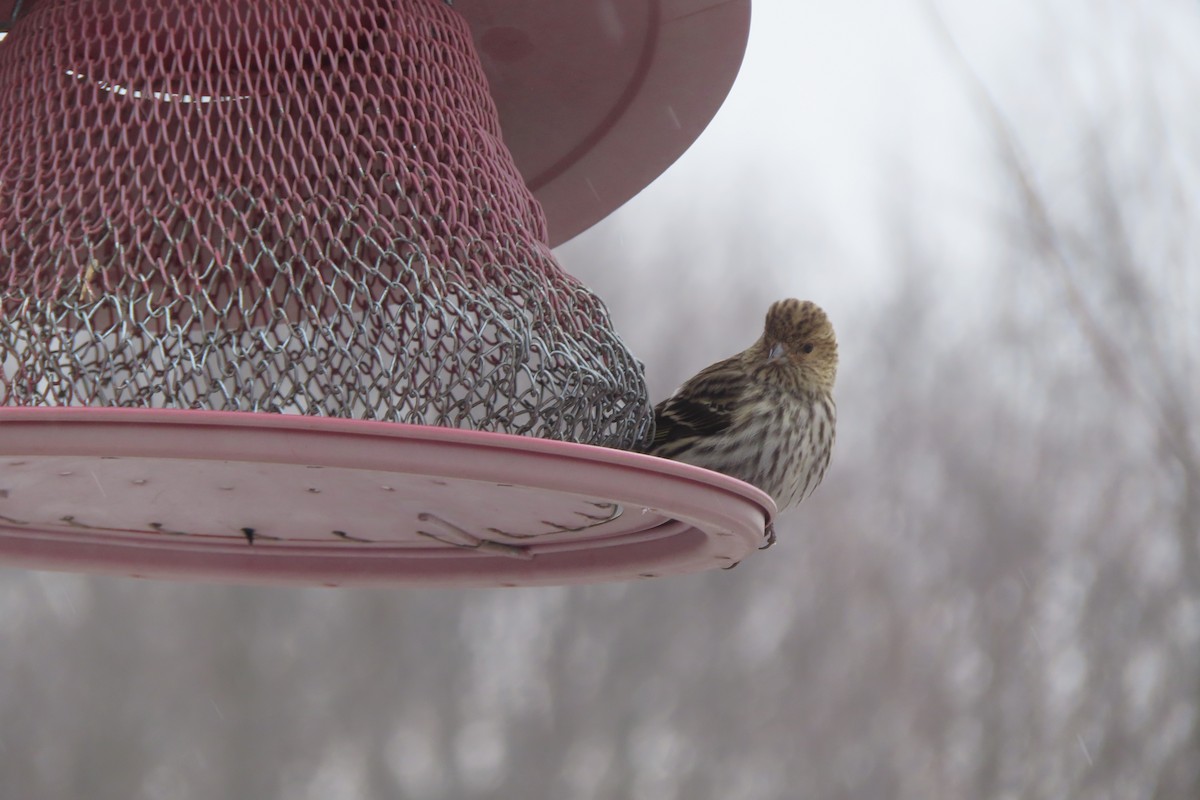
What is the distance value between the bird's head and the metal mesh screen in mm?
1038

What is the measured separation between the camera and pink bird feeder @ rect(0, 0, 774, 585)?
175 cm

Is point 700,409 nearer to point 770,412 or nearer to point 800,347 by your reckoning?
point 770,412

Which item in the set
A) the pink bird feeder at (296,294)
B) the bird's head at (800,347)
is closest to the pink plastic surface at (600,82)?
the pink bird feeder at (296,294)

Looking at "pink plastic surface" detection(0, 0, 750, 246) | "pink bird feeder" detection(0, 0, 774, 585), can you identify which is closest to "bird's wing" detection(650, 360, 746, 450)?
"pink plastic surface" detection(0, 0, 750, 246)

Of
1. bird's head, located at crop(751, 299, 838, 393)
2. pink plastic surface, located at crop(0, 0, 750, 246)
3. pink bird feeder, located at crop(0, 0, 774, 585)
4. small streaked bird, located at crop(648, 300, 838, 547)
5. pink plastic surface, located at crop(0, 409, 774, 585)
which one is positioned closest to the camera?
pink plastic surface, located at crop(0, 409, 774, 585)

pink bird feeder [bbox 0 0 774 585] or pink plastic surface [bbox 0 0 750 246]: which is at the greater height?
pink plastic surface [bbox 0 0 750 246]

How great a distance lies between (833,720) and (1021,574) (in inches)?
64.4

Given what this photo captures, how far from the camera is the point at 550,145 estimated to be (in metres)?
2.67

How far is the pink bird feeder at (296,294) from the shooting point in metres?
1.75

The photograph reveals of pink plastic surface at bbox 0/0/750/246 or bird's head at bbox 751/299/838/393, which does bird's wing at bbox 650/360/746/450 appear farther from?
pink plastic surface at bbox 0/0/750/246

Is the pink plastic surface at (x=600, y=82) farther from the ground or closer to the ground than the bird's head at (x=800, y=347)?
farther from the ground

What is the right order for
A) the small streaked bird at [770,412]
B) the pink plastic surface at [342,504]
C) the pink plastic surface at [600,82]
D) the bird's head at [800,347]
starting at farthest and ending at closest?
the bird's head at [800,347]
the small streaked bird at [770,412]
the pink plastic surface at [600,82]
the pink plastic surface at [342,504]

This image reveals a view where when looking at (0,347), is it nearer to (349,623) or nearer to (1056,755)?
Result: (349,623)

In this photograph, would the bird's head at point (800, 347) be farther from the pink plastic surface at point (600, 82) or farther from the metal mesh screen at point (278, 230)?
the metal mesh screen at point (278, 230)
